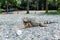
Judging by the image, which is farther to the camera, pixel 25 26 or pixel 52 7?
pixel 52 7

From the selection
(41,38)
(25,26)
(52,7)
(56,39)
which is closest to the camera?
(56,39)

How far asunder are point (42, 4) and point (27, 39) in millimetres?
36708

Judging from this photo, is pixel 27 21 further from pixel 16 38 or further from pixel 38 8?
pixel 38 8

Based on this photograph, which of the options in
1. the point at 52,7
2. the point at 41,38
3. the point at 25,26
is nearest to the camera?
the point at 41,38

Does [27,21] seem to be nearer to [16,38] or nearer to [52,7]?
[16,38]

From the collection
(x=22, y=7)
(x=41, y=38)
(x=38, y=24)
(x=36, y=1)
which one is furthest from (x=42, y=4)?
(x=41, y=38)

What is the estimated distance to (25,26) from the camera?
10.5 m

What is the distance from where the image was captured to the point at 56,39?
6.29 m

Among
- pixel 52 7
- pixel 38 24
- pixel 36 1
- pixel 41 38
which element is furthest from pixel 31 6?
pixel 41 38

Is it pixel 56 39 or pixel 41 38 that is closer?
pixel 56 39

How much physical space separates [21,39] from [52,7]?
118 ft

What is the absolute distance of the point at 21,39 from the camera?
21.7 ft

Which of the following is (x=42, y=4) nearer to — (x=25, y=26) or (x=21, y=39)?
(x=25, y=26)

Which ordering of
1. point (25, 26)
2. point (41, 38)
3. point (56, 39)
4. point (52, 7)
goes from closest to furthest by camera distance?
point (56, 39)
point (41, 38)
point (25, 26)
point (52, 7)
